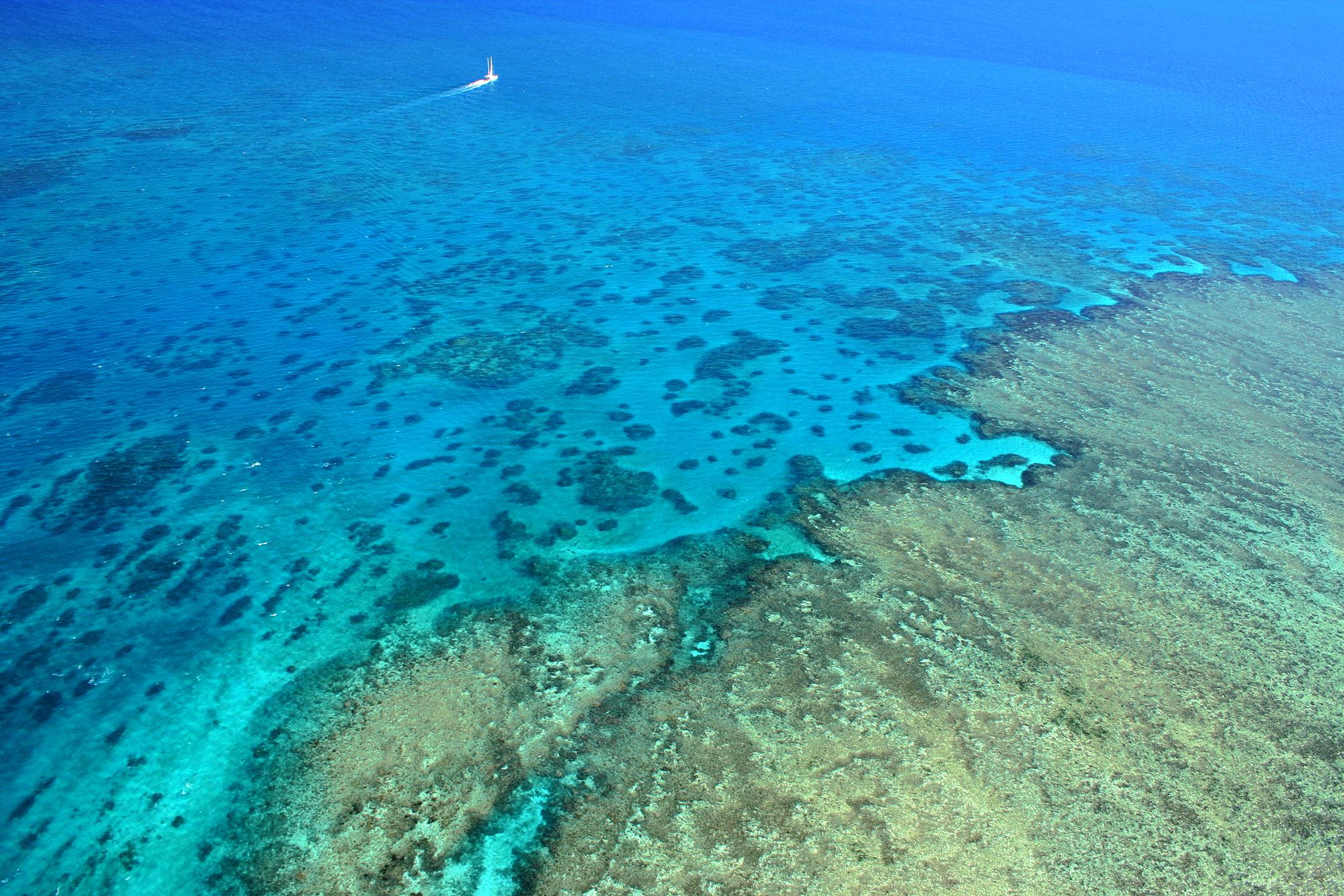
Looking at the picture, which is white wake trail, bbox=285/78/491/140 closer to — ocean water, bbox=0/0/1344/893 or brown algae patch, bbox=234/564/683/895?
ocean water, bbox=0/0/1344/893

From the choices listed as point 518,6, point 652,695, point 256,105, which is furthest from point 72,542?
point 518,6

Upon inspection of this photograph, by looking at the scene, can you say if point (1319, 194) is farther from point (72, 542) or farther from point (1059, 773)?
point (72, 542)

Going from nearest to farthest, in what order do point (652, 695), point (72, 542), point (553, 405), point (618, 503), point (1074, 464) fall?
1. point (652, 695)
2. point (72, 542)
3. point (618, 503)
4. point (1074, 464)
5. point (553, 405)

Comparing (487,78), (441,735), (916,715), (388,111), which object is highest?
(916,715)

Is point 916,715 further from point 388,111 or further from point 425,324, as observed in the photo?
point 388,111

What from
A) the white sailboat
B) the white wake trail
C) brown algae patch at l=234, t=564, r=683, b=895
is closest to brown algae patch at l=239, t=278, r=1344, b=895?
brown algae patch at l=234, t=564, r=683, b=895

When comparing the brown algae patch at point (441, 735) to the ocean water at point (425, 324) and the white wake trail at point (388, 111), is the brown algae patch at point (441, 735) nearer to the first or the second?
the ocean water at point (425, 324)

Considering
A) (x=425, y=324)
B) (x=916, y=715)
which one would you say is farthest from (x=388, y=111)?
(x=916, y=715)

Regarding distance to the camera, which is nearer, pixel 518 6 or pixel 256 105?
pixel 256 105
